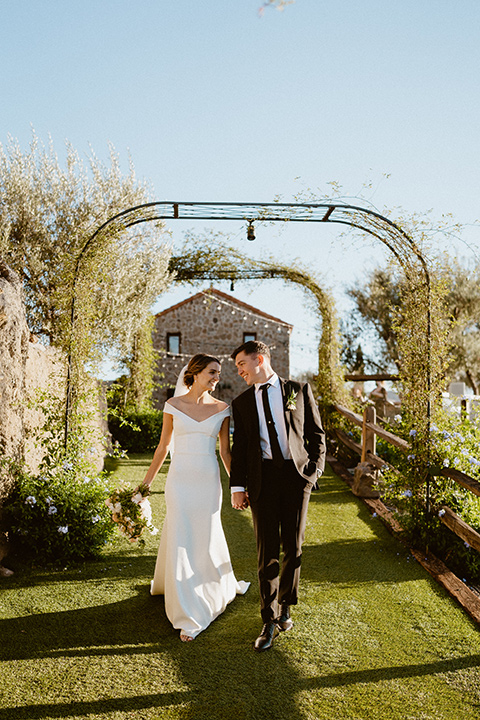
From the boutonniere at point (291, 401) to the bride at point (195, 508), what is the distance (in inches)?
19.7

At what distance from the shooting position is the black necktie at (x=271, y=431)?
3.73m

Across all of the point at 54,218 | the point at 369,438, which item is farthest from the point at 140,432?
the point at 369,438

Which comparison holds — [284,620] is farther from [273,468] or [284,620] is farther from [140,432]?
[140,432]

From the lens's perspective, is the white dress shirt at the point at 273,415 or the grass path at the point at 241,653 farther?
the white dress shirt at the point at 273,415

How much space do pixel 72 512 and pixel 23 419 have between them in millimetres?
954

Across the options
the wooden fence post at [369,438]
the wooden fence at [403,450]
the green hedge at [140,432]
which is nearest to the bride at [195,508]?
the wooden fence at [403,450]

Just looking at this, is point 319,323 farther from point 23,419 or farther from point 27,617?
point 27,617

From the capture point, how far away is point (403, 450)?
623cm

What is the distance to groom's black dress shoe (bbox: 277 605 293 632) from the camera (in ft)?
12.9

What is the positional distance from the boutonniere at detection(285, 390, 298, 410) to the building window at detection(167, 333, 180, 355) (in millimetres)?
20369

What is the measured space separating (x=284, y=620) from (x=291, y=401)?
143 cm

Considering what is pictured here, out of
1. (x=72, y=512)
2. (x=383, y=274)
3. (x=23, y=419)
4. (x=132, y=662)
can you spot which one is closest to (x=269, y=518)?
(x=132, y=662)

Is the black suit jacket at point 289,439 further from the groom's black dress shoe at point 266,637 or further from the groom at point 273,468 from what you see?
the groom's black dress shoe at point 266,637

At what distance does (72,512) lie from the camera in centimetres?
542
